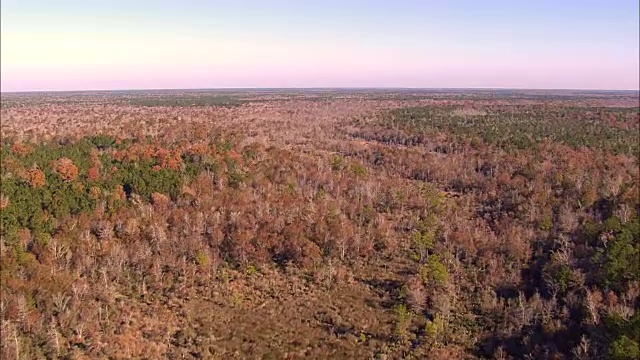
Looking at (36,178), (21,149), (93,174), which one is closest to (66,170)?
(93,174)

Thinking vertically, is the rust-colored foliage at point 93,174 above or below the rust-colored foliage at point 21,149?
below

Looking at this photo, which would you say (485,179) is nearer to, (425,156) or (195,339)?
(425,156)

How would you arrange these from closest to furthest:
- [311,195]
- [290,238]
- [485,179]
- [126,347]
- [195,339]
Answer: [126,347] < [195,339] < [290,238] < [311,195] < [485,179]

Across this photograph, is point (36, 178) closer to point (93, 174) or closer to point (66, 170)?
point (66, 170)

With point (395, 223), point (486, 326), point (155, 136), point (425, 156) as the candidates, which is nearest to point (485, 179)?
point (425, 156)

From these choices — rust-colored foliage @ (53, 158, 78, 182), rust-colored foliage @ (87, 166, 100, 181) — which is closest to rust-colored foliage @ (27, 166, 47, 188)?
rust-colored foliage @ (53, 158, 78, 182)

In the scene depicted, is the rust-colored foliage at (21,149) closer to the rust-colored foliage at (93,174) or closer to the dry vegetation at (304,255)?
the dry vegetation at (304,255)

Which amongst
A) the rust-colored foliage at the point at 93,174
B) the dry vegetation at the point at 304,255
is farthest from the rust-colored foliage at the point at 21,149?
the rust-colored foliage at the point at 93,174

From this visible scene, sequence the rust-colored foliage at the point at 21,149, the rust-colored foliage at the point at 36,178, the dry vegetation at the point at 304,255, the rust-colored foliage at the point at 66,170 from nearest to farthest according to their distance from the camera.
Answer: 1. the dry vegetation at the point at 304,255
2. the rust-colored foliage at the point at 36,178
3. the rust-colored foliage at the point at 66,170
4. the rust-colored foliage at the point at 21,149
